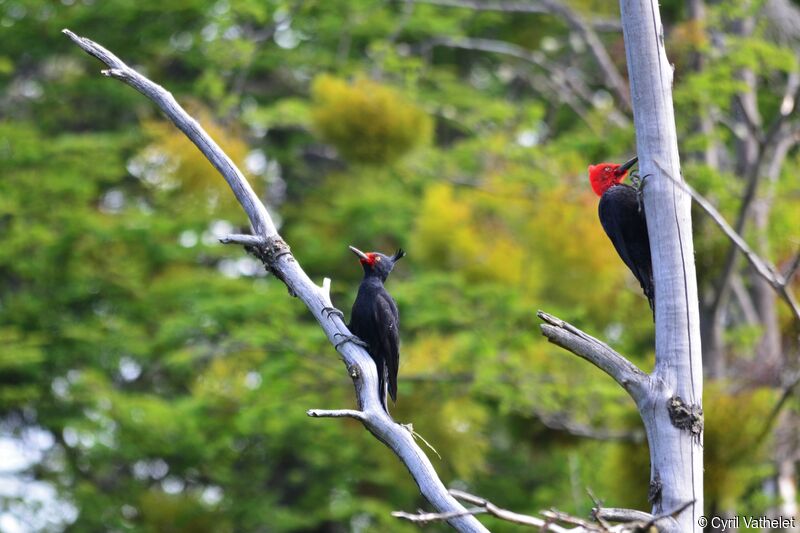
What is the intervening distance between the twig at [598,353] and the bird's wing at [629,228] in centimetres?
51

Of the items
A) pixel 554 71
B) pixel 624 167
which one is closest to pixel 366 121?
pixel 554 71

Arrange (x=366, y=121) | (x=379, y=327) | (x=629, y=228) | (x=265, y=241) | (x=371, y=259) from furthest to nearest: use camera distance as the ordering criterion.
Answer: (x=366, y=121) → (x=371, y=259) → (x=379, y=327) → (x=629, y=228) → (x=265, y=241)

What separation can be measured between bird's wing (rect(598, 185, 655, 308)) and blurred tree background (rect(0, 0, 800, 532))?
349 centimetres

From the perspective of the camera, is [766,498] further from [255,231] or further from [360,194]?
[255,231]

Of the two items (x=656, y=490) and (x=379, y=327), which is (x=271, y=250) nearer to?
(x=379, y=327)

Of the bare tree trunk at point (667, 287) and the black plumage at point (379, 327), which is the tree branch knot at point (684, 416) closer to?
the bare tree trunk at point (667, 287)

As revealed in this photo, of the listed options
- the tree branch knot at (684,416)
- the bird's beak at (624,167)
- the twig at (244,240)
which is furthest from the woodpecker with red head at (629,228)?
the twig at (244,240)

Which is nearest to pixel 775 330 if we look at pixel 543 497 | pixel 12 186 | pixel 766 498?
pixel 766 498

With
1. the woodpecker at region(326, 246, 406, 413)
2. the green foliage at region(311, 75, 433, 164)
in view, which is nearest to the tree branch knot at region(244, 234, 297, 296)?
the woodpecker at region(326, 246, 406, 413)

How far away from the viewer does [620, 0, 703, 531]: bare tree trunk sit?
12.0ft

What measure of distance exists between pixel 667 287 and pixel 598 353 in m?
0.35

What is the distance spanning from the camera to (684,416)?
3.67m

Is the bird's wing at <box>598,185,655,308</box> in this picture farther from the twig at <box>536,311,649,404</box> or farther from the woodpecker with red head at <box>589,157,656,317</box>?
the twig at <box>536,311,649,404</box>

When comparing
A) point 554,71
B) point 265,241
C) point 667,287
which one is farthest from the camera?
point 554,71
